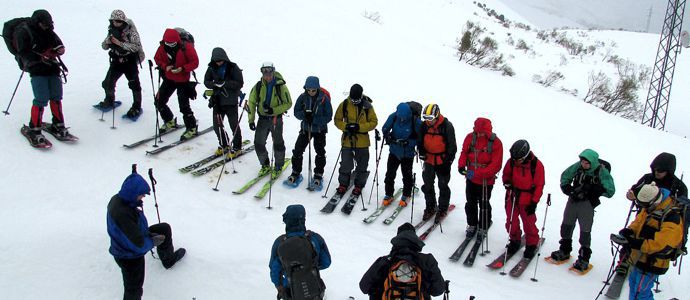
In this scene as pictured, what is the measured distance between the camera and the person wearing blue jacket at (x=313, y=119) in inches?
314

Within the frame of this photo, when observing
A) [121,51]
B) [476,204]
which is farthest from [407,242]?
[121,51]

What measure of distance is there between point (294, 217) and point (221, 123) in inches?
183

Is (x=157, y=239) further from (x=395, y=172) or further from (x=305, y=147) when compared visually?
(x=395, y=172)

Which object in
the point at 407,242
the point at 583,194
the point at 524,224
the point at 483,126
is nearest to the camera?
the point at 407,242

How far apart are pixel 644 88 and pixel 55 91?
2803cm

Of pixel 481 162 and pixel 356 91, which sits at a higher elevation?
pixel 356 91

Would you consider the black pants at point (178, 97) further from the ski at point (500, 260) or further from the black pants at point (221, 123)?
the ski at point (500, 260)

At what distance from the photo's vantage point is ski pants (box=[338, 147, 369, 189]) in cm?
819

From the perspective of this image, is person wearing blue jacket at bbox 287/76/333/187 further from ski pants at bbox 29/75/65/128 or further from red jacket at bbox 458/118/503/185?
ski pants at bbox 29/75/65/128

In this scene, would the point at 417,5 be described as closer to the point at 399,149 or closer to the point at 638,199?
the point at 399,149

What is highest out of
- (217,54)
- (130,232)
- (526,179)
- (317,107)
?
(217,54)

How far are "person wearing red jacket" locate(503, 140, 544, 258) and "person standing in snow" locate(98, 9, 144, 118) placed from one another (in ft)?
23.1

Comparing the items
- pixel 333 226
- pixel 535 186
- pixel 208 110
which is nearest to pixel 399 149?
pixel 333 226

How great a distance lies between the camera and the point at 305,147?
27.9ft
